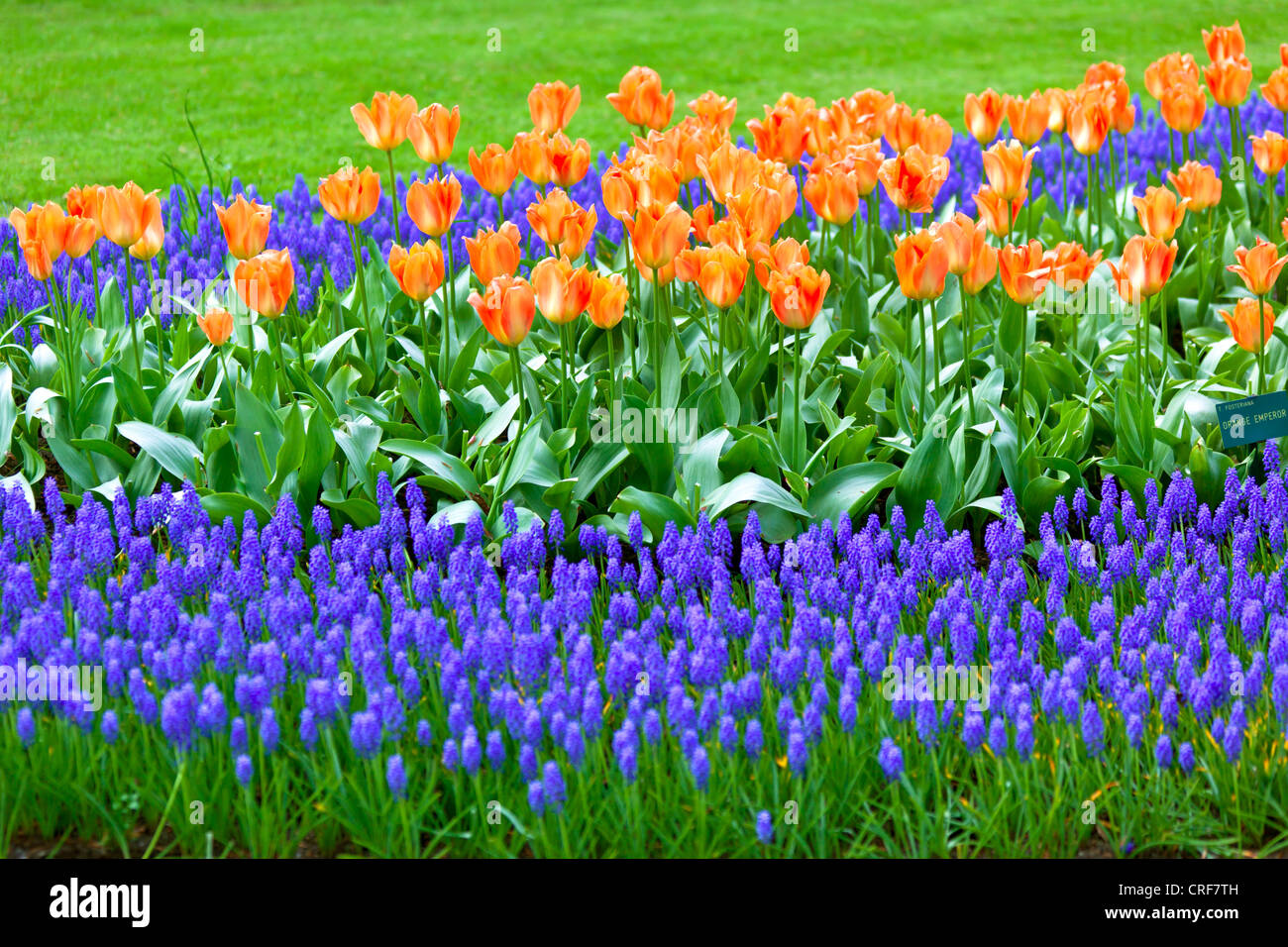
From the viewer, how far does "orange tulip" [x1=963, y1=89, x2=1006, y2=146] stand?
5.88m

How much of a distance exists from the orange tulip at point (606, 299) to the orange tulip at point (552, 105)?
180cm

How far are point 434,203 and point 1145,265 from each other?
2310 mm

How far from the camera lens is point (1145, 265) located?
14.1ft

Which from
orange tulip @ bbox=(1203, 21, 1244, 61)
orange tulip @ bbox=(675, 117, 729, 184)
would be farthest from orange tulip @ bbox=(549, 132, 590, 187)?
orange tulip @ bbox=(1203, 21, 1244, 61)

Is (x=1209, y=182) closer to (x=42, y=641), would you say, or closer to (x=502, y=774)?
(x=502, y=774)

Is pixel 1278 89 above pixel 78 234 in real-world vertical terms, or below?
above

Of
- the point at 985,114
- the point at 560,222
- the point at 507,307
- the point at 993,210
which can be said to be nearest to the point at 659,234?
the point at 560,222

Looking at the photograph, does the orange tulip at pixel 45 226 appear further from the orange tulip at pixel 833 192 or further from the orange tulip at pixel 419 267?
the orange tulip at pixel 833 192

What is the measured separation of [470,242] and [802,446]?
1232 mm

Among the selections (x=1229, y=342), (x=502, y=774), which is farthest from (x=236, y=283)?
(x=1229, y=342)

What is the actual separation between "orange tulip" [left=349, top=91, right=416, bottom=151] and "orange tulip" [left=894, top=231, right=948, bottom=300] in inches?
81.4

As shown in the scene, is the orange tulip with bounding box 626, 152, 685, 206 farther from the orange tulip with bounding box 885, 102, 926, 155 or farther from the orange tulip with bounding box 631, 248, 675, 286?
the orange tulip with bounding box 885, 102, 926, 155

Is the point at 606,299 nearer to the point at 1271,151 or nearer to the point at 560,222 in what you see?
the point at 560,222
